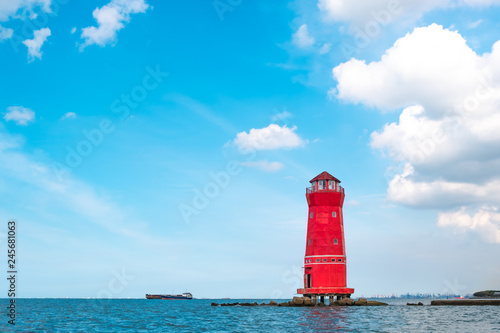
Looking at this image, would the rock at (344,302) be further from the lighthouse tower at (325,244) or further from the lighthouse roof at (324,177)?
the lighthouse roof at (324,177)

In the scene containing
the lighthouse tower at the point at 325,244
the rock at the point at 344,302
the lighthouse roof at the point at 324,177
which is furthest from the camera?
the lighthouse roof at the point at 324,177

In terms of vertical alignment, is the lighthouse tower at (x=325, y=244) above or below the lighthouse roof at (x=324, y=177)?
below

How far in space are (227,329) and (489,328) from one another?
22238 mm

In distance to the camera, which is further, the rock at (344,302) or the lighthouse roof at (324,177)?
the lighthouse roof at (324,177)

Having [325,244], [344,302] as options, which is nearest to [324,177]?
[325,244]

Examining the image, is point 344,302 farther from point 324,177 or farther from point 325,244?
point 324,177

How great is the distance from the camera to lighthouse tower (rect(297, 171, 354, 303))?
62.3 m

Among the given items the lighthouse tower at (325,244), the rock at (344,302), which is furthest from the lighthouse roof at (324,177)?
the rock at (344,302)

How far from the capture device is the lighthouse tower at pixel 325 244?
204 ft

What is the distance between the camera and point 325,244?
62.5 metres

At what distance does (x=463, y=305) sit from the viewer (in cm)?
Answer: 8219

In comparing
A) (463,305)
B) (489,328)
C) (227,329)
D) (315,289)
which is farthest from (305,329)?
(463,305)

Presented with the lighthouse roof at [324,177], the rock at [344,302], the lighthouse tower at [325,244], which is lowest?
the rock at [344,302]

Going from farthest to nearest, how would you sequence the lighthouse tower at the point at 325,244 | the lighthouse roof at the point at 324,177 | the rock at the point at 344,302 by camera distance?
1. the lighthouse roof at the point at 324,177
2. the rock at the point at 344,302
3. the lighthouse tower at the point at 325,244
